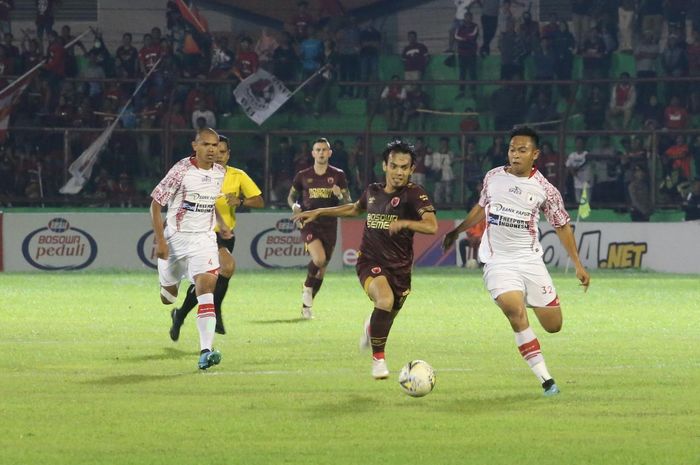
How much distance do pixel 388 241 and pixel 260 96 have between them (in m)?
19.6

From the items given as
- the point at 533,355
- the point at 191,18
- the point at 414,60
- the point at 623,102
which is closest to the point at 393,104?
the point at 414,60

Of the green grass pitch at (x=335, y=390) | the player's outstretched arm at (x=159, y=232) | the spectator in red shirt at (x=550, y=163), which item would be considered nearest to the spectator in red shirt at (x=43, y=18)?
the spectator in red shirt at (x=550, y=163)

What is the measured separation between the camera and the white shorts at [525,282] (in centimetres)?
1062

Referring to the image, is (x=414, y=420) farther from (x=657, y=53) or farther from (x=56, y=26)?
(x=56, y=26)

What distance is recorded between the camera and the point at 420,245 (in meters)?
29.0

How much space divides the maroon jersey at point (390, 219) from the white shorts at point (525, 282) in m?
0.82

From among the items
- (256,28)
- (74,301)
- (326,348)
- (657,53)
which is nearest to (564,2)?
(657,53)

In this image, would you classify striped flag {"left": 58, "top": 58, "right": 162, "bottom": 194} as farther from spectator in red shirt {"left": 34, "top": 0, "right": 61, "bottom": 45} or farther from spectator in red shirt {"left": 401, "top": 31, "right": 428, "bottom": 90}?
spectator in red shirt {"left": 401, "top": 31, "right": 428, "bottom": 90}

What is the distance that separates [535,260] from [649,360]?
2774mm

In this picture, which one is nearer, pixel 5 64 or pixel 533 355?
pixel 533 355

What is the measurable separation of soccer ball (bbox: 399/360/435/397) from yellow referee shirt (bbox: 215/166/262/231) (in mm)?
4797

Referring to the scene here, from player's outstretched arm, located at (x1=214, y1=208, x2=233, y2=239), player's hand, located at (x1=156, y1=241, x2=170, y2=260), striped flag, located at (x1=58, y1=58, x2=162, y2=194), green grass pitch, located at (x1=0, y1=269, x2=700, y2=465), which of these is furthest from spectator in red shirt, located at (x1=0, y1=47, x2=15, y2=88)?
player's hand, located at (x1=156, y1=241, x2=170, y2=260)

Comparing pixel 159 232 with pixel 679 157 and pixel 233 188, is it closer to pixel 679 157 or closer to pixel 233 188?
pixel 233 188

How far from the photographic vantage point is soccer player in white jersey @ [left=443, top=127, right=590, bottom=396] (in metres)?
10.6
